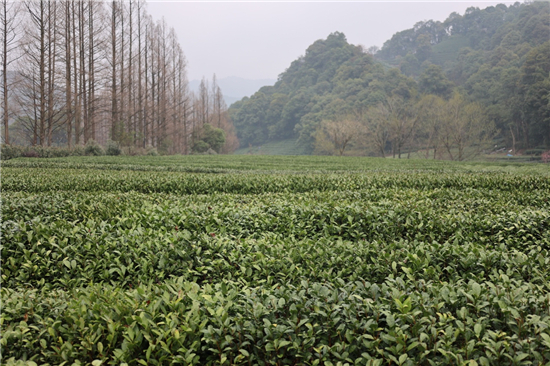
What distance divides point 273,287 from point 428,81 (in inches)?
2329

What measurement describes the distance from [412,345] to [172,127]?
3796cm

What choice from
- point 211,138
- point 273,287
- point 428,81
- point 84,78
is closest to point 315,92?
point 428,81

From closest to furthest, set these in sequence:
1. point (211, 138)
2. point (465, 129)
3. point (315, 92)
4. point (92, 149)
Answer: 1. point (92, 149)
2. point (465, 129)
3. point (211, 138)
4. point (315, 92)

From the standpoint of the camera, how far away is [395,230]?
4.58 meters

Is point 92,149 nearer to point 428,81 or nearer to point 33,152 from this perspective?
point 33,152

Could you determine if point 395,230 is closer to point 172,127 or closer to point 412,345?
point 412,345

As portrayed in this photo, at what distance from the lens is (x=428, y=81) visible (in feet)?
177

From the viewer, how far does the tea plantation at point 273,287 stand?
187 cm

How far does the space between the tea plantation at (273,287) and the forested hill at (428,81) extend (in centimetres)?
3546

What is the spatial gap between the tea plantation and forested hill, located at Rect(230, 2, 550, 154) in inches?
1396

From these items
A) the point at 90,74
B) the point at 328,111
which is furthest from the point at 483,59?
the point at 90,74

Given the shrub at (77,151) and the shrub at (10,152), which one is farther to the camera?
the shrub at (77,151)

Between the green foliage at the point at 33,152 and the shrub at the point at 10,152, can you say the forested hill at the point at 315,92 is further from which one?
the shrub at the point at 10,152

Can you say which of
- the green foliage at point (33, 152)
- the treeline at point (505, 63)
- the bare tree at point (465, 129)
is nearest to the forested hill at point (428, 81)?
the treeline at point (505, 63)
